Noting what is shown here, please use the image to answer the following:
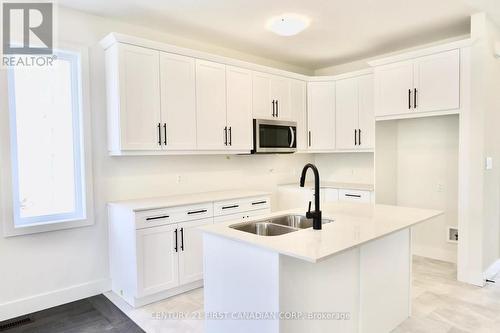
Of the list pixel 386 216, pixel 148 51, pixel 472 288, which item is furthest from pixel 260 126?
pixel 472 288

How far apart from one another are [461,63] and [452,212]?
1824 mm

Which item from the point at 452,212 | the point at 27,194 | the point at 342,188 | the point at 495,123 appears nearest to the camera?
the point at 27,194

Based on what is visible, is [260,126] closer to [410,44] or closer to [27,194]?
[410,44]

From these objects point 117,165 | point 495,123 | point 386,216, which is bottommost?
point 386,216

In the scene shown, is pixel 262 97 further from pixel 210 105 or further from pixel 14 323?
pixel 14 323

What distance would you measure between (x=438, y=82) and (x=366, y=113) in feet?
3.34

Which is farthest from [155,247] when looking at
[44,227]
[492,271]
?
[492,271]

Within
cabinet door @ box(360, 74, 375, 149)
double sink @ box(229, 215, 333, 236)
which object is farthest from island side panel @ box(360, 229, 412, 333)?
cabinet door @ box(360, 74, 375, 149)

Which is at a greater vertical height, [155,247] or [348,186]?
[348,186]

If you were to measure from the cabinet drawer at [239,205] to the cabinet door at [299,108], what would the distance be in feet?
3.95

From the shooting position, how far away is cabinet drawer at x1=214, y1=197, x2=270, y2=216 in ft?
11.4

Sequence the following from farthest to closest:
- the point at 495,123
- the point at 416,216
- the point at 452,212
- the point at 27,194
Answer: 1. the point at 452,212
2. the point at 495,123
3. the point at 27,194
4. the point at 416,216

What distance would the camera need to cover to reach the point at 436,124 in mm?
4113

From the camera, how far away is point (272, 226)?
232 cm
